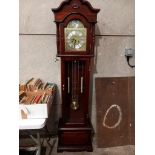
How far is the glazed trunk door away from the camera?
229 cm

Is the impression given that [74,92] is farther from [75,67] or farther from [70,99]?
[75,67]

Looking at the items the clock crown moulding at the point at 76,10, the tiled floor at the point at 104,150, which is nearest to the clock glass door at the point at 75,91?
the tiled floor at the point at 104,150

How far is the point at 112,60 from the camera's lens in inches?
101

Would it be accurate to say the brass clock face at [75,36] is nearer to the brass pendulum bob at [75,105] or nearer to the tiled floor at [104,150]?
the brass pendulum bob at [75,105]

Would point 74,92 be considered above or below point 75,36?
below

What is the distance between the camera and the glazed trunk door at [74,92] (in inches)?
90.3

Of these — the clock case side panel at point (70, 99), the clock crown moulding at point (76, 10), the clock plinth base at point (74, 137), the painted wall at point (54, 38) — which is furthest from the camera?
the painted wall at point (54, 38)

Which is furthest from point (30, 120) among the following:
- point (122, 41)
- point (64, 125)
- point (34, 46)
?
point (122, 41)

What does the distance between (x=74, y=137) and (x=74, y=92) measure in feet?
1.60

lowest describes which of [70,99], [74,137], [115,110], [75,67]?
[74,137]

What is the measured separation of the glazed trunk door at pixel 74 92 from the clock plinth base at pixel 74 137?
0.24ft

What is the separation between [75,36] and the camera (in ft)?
7.00

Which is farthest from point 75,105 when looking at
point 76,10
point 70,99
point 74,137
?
point 76,10
